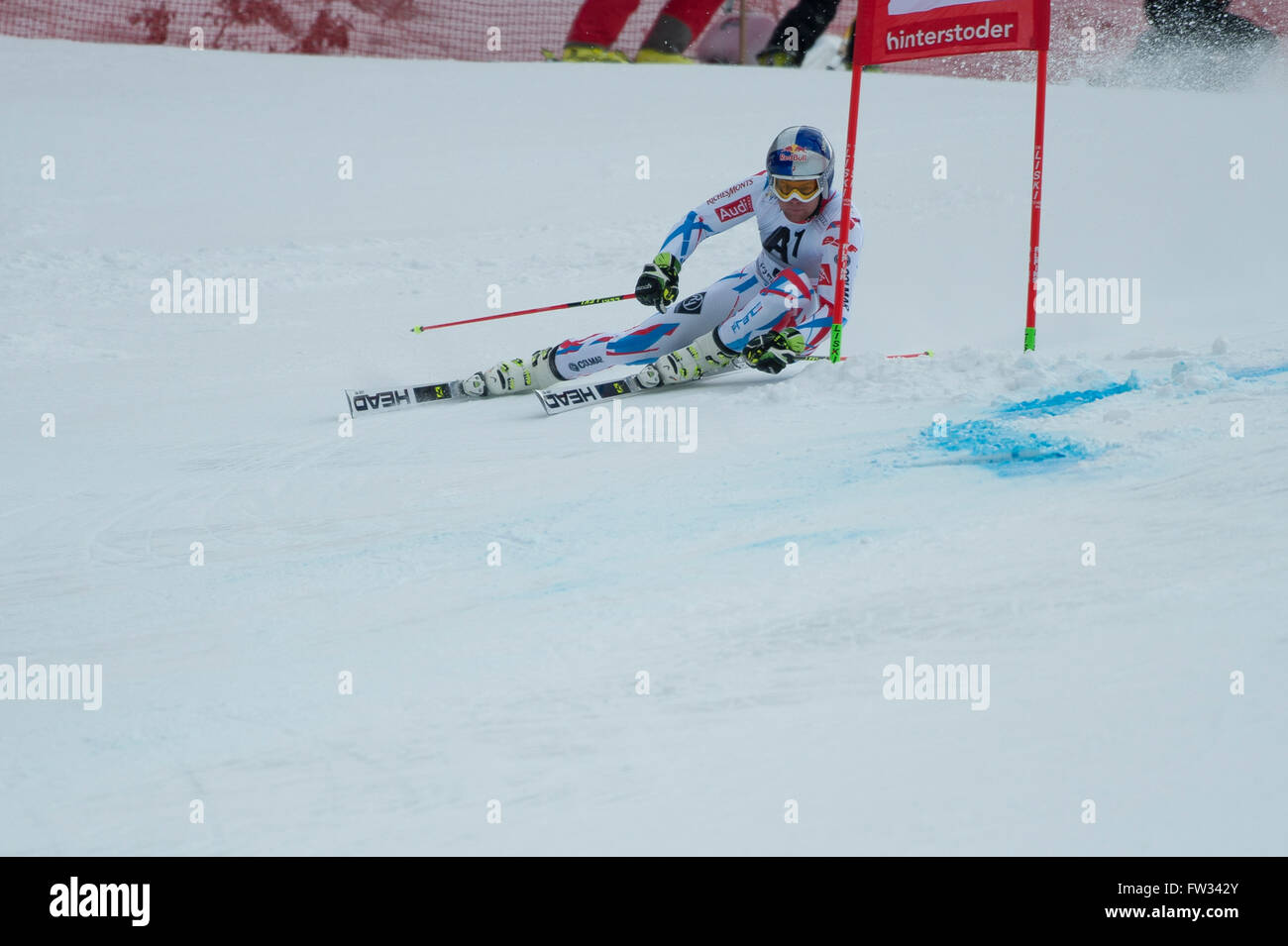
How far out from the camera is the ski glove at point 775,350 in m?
5.18

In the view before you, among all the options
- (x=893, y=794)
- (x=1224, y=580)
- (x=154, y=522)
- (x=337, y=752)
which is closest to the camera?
(x=893, y=794)

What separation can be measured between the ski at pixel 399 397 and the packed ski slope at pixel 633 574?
0.17 m

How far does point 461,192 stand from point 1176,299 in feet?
→ 18.4

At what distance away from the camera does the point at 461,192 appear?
33.1ft

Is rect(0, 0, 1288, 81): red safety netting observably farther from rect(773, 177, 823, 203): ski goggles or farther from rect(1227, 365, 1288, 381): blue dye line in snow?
rect(1227, 365, 1288, 381): blue dye line in snow

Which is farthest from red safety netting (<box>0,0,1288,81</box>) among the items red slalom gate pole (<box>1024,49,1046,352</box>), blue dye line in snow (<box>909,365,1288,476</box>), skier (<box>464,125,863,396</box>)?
blue dye line in snow (<box>909,365,1288,476</box>)

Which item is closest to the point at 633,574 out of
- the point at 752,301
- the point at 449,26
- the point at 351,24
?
the point at 752,301

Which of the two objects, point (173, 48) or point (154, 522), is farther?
point (173, 48)

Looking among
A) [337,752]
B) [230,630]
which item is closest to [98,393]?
[230,630]

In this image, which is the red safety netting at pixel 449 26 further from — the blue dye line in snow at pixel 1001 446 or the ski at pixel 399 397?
the blue dye line in snow at pixel 1001 446

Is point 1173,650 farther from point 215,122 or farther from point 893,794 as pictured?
point 215,122

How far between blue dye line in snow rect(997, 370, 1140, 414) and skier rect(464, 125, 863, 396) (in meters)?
1.08

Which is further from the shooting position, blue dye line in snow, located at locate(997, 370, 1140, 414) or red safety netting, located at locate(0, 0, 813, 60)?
red safety netting, located at locate(0, 0, 813, 60)

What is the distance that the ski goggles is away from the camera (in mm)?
5383
